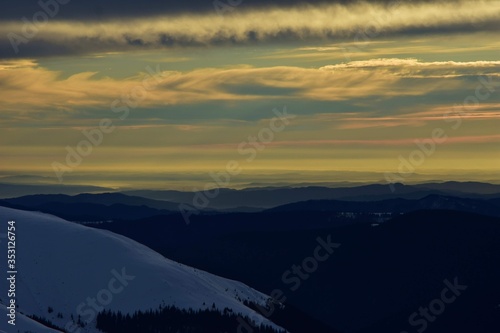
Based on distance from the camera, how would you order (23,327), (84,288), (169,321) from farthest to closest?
(84,288) → (169,321) → (23,327)

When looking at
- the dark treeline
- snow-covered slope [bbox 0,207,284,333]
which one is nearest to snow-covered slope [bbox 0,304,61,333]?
snow-covered slope [bbox 0,207,284,333]

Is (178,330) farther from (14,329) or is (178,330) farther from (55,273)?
(14,329)

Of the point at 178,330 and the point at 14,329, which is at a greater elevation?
the point at 14,329

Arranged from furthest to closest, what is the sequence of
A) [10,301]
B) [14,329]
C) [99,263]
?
[99,263] < [10,301] < [14,329]

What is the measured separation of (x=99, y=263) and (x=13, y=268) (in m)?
16.4

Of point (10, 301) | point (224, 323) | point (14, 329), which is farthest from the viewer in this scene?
point (224, 323)

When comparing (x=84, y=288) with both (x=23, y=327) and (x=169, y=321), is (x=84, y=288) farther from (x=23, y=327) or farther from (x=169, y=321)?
(x=23, y=327)

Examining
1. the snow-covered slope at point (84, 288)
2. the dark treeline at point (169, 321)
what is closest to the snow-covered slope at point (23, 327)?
the snow-covered slope at point (84, 288)

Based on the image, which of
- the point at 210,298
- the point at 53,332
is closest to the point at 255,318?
the point at 210,298

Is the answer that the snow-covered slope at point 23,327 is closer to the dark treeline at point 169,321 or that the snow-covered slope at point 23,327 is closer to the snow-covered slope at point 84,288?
the snow-covered slope at point 84,288

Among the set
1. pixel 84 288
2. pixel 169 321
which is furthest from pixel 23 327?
pixel 84 288

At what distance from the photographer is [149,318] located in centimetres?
17950

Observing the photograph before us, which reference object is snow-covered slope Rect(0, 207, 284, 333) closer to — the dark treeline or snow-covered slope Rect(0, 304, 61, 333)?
the dark treeline

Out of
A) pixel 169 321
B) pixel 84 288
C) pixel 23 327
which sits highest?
pixel 23 327
